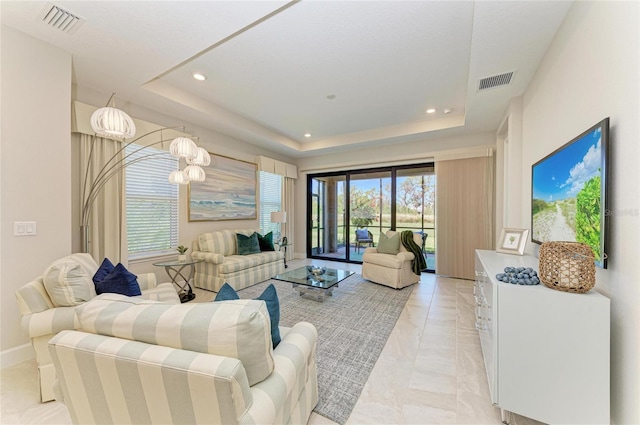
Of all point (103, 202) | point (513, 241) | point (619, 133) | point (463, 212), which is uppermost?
point (619, 133)

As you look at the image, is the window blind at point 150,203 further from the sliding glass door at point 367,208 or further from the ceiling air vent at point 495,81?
the ceiling air vent at point 495,81

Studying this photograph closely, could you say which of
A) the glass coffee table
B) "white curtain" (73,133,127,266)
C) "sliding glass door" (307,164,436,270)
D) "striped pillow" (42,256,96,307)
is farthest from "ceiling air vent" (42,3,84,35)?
"sliding glass door" (307,164,436,270)

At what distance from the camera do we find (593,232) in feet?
4.37

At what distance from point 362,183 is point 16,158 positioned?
5.30 m

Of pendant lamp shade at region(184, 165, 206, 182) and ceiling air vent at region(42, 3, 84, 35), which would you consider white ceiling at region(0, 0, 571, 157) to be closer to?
ceiling air vent at region(42, 3, 84, 35)

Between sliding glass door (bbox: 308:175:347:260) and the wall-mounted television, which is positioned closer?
the wall-mounted television

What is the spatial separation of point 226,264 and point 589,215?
3.83 m

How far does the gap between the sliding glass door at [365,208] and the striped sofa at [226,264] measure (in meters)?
2.12

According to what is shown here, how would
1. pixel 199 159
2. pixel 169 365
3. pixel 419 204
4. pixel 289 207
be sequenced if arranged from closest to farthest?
pixel 169 365 < pixel 199 159 < pixel 419 204 < pixel 289 207

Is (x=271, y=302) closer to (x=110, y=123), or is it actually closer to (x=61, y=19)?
(x=110, y=123)

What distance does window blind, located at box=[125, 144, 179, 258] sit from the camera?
11.0 feet

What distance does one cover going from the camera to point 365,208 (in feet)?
19.2

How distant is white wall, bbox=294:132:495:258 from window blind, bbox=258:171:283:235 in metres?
0.67

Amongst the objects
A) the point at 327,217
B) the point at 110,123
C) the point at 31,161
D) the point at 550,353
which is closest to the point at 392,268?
the point at 550,353
